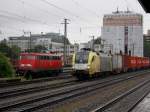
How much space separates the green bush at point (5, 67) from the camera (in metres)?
36.2

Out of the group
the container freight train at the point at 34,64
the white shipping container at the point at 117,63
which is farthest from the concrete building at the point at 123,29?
the container freight train at the point at 34,64

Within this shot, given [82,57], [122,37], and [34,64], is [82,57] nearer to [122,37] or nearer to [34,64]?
[34,64]

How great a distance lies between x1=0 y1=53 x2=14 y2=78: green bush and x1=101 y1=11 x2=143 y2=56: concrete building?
357ft

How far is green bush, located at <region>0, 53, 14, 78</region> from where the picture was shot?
119 feet

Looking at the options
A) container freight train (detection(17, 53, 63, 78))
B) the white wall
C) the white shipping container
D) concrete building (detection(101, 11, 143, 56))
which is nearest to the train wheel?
container freight train (detection(17, 53, 63, 78))

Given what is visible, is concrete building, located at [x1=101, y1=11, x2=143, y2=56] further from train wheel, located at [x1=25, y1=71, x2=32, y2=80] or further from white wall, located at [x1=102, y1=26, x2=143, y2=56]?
train wheel, located at [x1=25, y1=71, x2=32, y2=80]

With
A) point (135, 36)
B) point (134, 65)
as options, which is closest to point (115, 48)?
point (135, 36)

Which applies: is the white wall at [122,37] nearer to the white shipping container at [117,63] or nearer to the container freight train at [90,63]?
the white shipping container at [117,63]

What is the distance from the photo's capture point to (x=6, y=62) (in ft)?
119

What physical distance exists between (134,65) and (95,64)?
3019cm

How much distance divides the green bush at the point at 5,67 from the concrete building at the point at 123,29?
108884 mm

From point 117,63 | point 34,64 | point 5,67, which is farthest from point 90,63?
point 117,63

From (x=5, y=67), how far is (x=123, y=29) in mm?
115978

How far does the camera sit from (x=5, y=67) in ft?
121
